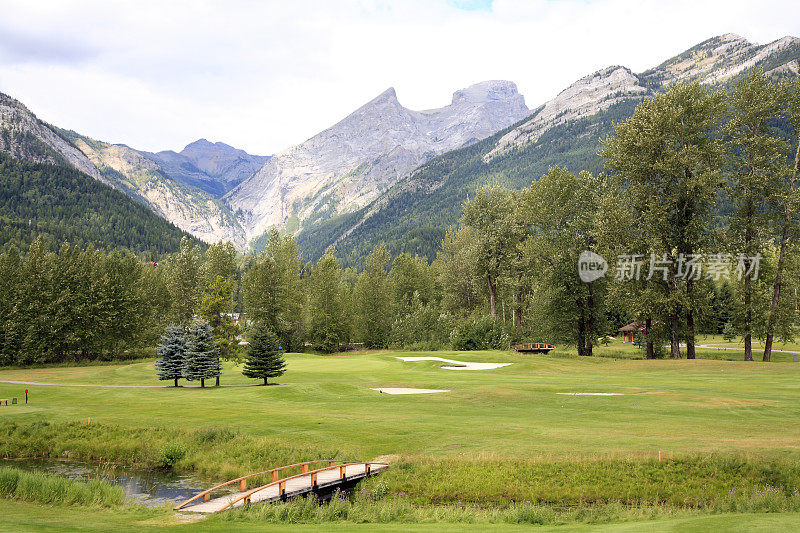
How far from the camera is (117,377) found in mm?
53125

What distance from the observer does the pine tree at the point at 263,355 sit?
4325 cm

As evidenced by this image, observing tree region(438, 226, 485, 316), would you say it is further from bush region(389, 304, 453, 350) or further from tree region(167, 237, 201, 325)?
tree region(167, 237, 201, 325)

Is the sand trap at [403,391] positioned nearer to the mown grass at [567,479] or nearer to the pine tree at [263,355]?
the pine tree at [263,355]

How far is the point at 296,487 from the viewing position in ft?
63.1

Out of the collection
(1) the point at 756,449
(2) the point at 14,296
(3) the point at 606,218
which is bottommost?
(1) the point at 756,449

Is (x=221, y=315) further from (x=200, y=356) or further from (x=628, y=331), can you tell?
(x=628, y=331)

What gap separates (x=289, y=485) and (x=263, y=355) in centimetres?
2537

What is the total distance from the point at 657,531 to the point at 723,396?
74.2ft

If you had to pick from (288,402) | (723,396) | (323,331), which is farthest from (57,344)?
(723,396)

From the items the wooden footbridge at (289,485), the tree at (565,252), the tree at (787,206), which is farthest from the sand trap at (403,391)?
the tree at (787,206)

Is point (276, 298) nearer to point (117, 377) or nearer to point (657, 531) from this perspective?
point (117, 377)

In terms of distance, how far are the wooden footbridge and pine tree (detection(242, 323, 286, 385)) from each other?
21236mm

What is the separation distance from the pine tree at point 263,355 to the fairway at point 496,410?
2.41 metres

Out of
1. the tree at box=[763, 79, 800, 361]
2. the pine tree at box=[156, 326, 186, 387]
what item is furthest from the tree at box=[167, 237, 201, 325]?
the tree at box=[763, 79, 800, 361]
